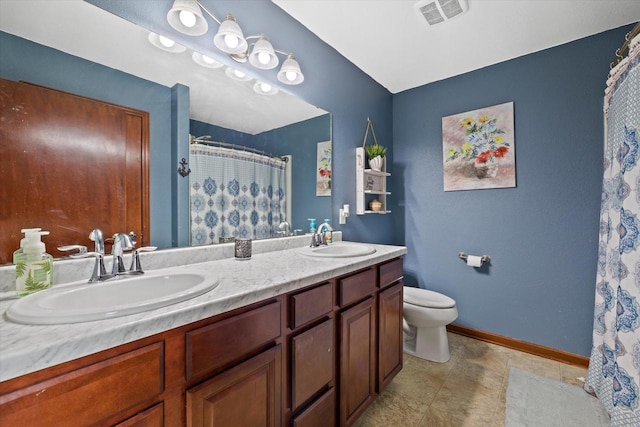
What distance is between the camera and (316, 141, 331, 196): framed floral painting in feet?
6.35

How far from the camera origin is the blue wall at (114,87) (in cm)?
86

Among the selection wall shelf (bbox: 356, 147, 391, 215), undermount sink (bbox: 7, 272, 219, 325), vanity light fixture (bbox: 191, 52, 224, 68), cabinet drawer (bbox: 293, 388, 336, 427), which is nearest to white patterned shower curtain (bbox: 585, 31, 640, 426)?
cabinet drawer (bbox: 293, 388, 336, 427)

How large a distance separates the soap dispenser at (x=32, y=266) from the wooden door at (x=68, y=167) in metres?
0.14

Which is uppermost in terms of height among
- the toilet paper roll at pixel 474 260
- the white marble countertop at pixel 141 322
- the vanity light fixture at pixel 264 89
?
the vanity light fixture at pixel 264 89

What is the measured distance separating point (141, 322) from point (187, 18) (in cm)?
125

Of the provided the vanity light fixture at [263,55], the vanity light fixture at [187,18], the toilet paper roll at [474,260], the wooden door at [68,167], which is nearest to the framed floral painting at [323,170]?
the vanity light fixture at [263,55]

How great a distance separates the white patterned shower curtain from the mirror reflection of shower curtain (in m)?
1.73

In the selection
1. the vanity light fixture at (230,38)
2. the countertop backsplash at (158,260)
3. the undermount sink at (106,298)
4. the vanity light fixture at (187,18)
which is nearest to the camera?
the undermount sink at (106,298)

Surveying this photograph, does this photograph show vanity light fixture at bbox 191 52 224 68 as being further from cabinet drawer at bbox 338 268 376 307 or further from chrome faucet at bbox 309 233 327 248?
cabinet drawer at bbox 338 268 376 307

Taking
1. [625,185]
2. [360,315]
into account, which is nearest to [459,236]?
[625,185]

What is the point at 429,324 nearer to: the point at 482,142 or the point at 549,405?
the point at 549,405

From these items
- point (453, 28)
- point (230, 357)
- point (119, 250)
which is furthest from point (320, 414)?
point (453, 28)

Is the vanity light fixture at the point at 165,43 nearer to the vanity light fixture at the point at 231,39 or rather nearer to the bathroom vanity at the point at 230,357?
the vanity light fixture at the point at 231,39

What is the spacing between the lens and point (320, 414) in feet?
3.66
